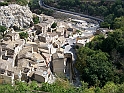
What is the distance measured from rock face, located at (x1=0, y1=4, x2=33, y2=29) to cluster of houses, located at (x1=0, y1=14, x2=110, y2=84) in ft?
3.44

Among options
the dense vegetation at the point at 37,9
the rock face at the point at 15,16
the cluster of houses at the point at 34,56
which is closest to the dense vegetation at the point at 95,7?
the dense vegetation at the point at 37,9

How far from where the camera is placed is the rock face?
26.8 metres

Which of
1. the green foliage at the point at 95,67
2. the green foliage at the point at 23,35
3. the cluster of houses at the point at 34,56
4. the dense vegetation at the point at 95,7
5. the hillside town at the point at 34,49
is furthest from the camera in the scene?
the dense vegetation at the point at 95,7

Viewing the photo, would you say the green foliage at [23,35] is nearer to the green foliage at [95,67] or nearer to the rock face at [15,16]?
the rock face at [15,16]

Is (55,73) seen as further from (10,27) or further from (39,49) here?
(10,27)

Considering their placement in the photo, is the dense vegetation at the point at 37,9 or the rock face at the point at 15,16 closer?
the rock face at the point at 15,16

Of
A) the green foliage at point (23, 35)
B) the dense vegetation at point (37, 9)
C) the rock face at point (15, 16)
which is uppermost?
the rock face at point (15, 16)

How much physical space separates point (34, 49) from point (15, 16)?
6656 mm

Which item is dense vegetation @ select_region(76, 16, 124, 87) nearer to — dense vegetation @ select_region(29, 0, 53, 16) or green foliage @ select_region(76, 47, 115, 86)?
green foliage @ select_region(76, 47, 115, 86)

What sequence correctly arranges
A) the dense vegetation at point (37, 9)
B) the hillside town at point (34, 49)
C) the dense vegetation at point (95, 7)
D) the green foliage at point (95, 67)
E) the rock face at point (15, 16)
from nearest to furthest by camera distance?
the hillside town at point (34, 49)
the green foliage at point (95, 67)
the rock face at point (15, 16)
the dense vegetation at point (95, 7)
the dense vegetation at point (37, 9)

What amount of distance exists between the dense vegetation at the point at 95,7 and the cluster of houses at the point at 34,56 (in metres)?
13.9

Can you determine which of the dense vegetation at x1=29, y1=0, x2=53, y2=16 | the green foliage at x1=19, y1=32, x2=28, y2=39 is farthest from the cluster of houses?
the dense vegetation at x1=29, y1=0, x2=53, y2=16

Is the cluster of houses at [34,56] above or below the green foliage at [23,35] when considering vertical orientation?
below

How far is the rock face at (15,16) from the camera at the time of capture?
87.8ft
